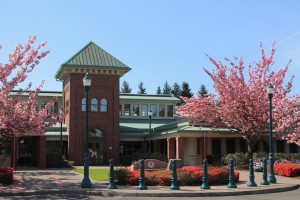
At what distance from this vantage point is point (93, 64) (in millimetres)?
40375

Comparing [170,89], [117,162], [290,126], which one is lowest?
[117,162]

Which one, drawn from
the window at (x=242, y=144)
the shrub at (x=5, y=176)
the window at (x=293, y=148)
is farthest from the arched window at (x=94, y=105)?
the shrub at (x=5, y=176)

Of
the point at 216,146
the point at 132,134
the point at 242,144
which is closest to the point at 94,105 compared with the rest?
the point at 132,134

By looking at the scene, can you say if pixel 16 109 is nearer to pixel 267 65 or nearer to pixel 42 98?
pixel 267 65

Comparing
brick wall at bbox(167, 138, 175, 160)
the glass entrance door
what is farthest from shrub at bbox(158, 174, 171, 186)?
the glass entrance door

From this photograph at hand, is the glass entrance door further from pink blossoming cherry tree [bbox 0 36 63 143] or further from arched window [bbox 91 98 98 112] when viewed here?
pink blossoming cherry tree [bbox 0 36 63 143]

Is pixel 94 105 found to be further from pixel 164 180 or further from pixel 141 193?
pixel 141 193

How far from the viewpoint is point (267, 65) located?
1324 inches

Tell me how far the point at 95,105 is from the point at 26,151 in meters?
7.24

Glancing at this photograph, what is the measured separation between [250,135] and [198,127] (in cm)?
493

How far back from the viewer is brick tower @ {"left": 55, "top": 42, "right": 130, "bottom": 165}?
40.0 metres

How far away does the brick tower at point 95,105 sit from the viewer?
131 ft

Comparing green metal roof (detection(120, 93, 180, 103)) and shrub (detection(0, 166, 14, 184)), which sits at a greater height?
green metal roof (detection(120, 93, 180, 103))

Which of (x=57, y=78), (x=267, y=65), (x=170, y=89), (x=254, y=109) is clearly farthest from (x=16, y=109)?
(x=170, y=89)
